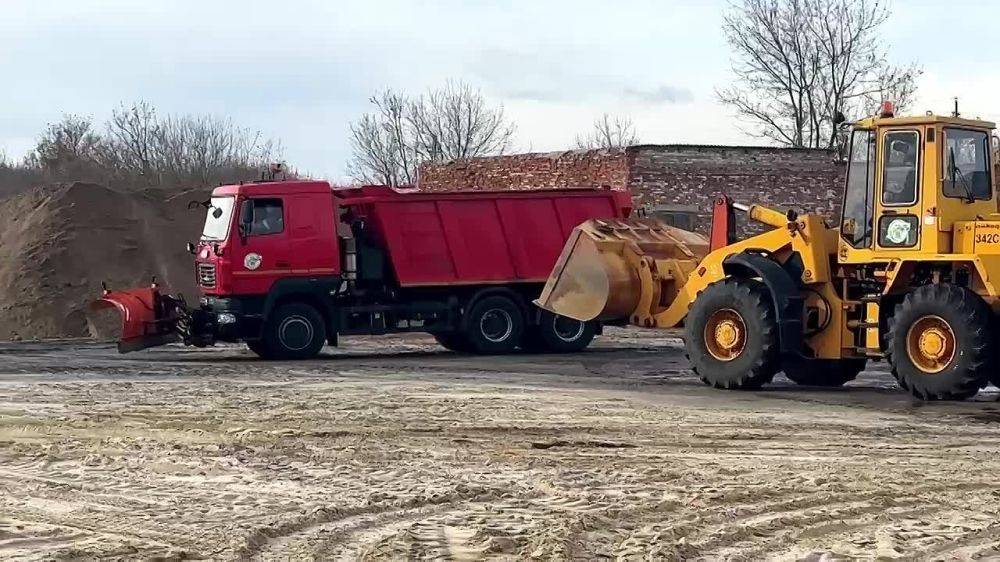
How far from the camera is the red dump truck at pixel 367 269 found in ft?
68.7

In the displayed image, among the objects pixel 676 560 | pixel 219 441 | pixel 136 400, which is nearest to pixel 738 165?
pixel 136 400

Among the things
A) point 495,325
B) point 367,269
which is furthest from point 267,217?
point 495,325

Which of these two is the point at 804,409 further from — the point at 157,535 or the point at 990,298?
the point at 157,535

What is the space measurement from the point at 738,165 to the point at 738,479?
871 inches

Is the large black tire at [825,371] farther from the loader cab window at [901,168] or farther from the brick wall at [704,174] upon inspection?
the brick wall at [704,174]

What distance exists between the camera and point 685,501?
9.10 m

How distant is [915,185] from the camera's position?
1473 centimetres

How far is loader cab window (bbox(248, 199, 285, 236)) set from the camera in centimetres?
2102

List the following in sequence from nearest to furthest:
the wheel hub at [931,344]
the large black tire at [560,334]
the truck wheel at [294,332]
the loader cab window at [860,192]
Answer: the wheel hub at [931,344], the loader cab window at [860,192], the truck wheel at [294,332], the large black tire at [560,334]

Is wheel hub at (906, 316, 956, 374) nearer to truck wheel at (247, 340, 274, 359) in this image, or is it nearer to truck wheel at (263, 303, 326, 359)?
truck wheel at (263, 303, 326, 359)

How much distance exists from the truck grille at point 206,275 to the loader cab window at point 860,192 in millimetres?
9615

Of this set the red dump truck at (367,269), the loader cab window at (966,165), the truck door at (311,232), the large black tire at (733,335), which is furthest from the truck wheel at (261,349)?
the loader cab window at (966,165)

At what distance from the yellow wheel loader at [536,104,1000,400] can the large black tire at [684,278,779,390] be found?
0.04 ft

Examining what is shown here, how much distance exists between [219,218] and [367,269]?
2.27 metres
